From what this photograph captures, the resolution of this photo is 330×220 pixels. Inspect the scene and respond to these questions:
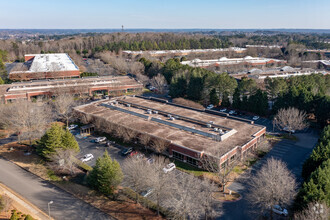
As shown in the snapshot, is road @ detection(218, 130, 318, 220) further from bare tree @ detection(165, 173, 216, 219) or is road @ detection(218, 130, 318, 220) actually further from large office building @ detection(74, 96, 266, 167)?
large office building @ detection(74, 96, 266, 167)

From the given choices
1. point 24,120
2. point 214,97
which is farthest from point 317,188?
point 24,120

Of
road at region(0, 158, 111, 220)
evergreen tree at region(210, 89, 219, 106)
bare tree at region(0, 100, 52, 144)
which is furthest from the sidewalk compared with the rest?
evergreen tree at region(210, 89, 219, 106)

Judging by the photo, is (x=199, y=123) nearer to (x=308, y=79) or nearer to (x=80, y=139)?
(x=80, y=139)

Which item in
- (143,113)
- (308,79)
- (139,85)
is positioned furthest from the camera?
(139,85)

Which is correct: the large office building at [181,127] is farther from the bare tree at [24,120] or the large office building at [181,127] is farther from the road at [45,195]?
the road at [45,195]

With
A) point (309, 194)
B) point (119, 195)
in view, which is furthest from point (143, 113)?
point (309, 194)
